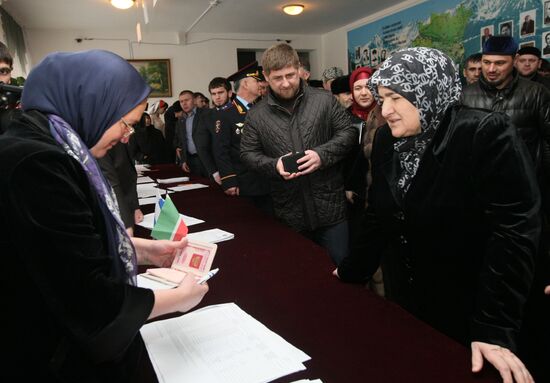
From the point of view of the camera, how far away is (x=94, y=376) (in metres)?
0.81

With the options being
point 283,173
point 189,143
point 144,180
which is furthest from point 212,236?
point 189,143

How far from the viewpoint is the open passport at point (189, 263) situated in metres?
1.21

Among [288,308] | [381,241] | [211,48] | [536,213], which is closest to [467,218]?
[536,213]

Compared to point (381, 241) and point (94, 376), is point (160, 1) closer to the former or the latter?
point (381, 241)

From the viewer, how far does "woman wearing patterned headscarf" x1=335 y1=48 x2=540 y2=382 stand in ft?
3.37

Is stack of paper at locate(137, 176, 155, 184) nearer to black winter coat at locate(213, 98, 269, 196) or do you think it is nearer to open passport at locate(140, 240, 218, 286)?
black winter coat at locate(213, 98, 269, 196)

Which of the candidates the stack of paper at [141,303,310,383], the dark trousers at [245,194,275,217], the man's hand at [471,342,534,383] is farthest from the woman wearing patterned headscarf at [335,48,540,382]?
the dark trousers at [245,194,275,217]

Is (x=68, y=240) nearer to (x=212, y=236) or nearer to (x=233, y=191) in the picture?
(x=212, y=236)

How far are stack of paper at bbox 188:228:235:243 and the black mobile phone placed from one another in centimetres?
44

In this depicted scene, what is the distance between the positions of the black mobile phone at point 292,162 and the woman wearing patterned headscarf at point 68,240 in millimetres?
1281

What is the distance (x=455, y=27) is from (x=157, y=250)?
280 inches

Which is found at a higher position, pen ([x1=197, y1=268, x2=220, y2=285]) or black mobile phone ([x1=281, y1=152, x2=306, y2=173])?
black mobile phone ([x1=281, y1=152, x2=306, y2=173])

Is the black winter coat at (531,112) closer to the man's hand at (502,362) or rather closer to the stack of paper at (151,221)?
the stack of paper at (151,221)

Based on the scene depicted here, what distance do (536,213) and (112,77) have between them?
40.3 inches
